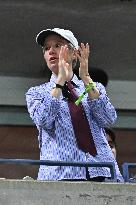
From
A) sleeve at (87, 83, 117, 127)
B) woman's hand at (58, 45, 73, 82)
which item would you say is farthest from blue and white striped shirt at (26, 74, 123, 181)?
woman's hand at (58, 45, 73, 82)

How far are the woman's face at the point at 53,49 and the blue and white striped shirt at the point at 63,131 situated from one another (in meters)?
0.14

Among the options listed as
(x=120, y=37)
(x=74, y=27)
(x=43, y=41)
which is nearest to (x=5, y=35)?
(x=74, y=27)

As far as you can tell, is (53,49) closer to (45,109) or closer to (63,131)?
(45,109)

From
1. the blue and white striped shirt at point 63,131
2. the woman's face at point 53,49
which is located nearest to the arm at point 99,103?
the blue and white striped shirt at point 63,131

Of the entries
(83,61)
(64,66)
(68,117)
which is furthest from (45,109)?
(83,61)

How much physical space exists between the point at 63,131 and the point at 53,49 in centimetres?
58

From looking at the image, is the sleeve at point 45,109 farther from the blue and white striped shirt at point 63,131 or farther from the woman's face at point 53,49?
the woman's face at point 53,49

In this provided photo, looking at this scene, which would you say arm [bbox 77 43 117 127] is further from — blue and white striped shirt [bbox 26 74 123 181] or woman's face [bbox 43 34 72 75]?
woman's face [bbox 43 34 72 75]

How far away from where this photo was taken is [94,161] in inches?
166

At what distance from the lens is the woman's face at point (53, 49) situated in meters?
4.45

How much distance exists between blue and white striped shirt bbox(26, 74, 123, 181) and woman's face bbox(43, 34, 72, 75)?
0.46ft

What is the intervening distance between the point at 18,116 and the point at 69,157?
3.75 meters

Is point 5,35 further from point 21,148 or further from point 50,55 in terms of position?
point 50,55

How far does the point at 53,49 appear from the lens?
177 inches
